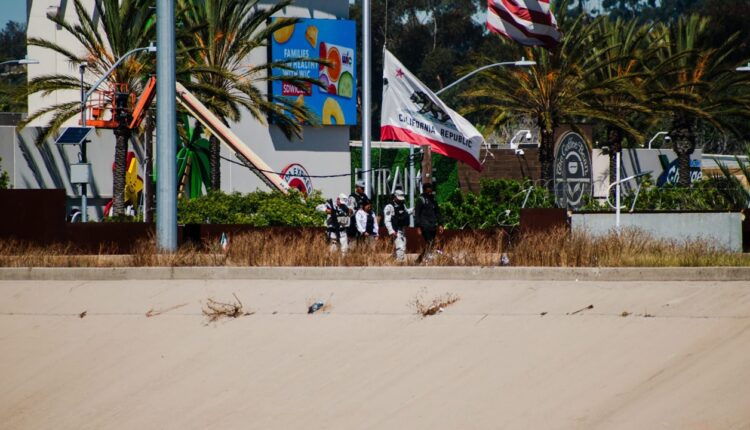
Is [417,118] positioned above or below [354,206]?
above

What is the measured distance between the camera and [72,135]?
28781mm

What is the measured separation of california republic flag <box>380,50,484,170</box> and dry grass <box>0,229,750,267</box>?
7.76 m

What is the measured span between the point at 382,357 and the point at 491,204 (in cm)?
1817

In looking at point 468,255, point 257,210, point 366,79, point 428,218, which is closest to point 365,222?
point 428,218

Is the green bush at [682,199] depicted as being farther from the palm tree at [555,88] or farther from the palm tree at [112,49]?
the palm tree at [112,49]

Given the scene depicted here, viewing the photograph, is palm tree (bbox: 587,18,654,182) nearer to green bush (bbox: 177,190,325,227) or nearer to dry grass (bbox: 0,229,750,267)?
green bush (bbox: 177,190,325,227)

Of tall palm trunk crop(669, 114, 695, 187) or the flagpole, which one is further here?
tall palm trunk crop(669, 114, 695, 187)

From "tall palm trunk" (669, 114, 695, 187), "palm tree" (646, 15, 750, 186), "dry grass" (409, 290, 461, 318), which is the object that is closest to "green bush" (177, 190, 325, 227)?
"dry grass" (409, 290, 461, 318)

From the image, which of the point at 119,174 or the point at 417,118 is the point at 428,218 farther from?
the point at 119,174

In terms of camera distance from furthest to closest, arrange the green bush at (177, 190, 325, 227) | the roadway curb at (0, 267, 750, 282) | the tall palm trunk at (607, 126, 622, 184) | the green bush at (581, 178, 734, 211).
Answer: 1. the tall palm trunk at (607, 126, 622, 184)
2. the green bush at (177, 190, 325, 227)
3. the green bush at (581, 178, 734, 211)
4. the roadway curb at (0, 267, 750, 282)

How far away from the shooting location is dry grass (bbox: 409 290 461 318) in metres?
13.3

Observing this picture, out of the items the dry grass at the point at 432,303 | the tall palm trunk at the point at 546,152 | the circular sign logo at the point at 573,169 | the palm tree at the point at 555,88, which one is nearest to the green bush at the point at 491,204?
the circular sign logo at the point at 573,169

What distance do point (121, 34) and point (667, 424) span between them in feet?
88.6

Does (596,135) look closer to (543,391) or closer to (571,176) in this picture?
(571,176)
